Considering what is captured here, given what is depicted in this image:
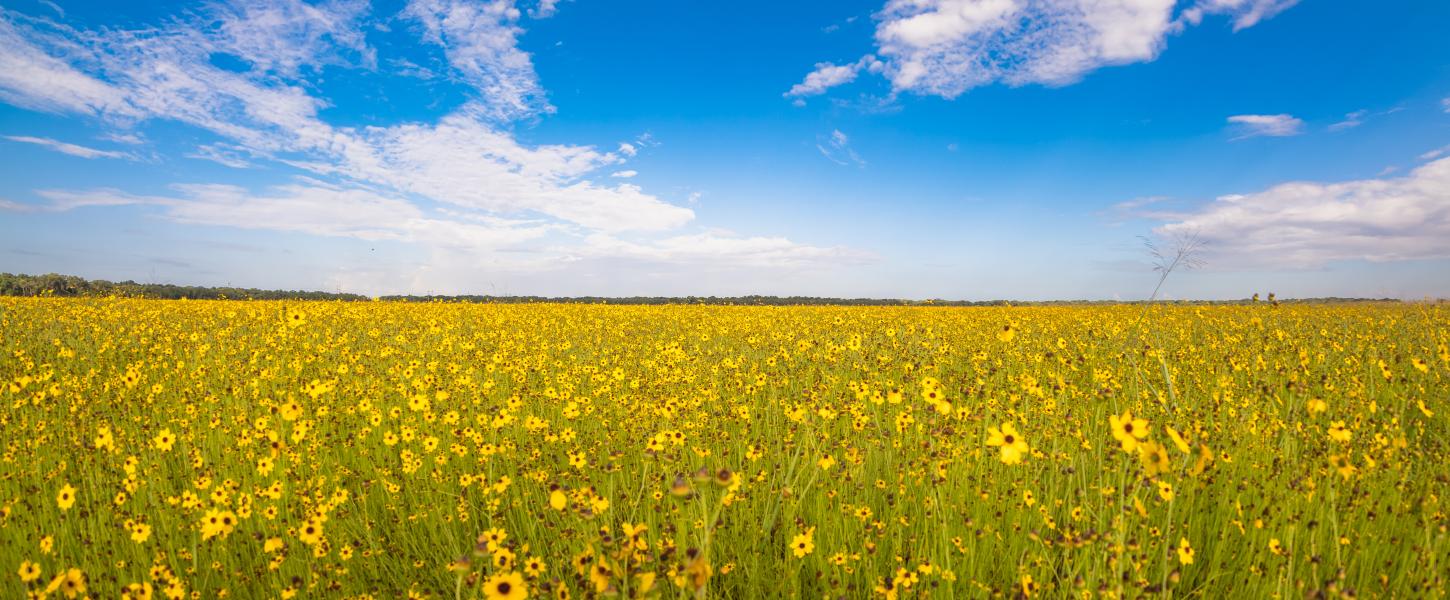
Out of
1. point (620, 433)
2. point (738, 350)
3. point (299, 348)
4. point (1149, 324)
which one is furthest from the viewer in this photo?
point (1149, 324)

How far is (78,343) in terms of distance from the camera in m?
8.88

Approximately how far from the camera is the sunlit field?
101 inches

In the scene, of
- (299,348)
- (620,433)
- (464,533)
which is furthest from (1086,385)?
(299,348)

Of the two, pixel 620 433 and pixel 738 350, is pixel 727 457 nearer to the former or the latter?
pixel 620 433

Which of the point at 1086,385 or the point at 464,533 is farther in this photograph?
the point at 1086,385

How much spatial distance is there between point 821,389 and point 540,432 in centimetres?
251

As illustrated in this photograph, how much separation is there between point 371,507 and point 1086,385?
7.12 m

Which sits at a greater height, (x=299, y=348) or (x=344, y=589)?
(x=299, y=348)

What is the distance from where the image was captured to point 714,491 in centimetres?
340

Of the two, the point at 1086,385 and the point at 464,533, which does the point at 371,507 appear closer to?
the point at 464,533

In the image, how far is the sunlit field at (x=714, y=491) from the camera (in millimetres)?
2557

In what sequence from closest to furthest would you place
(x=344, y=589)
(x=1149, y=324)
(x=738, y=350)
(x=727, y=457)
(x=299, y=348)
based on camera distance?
(x=344, y=589), (x=727, y=457), (x=299, y=348), (x=738, y=350), (x=1149, y=324)

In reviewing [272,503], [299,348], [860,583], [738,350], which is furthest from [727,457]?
[299,348]

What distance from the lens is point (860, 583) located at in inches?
121
